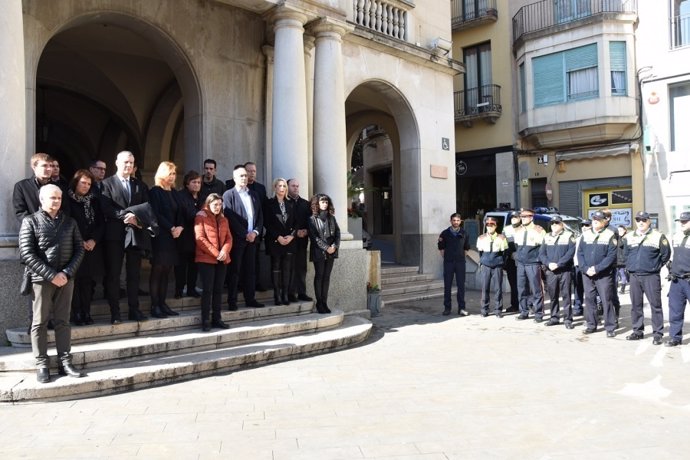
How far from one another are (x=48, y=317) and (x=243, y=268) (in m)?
2.95

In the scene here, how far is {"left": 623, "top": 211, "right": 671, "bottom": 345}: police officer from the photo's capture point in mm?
7508

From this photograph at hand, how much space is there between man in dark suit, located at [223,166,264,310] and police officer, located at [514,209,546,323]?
4.89 m

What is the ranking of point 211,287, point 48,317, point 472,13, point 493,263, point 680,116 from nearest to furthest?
point 48,317 → point 211,287 → point 493,263 → point 680,116 → point 472,13

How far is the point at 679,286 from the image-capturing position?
23.9ft

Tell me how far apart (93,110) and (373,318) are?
1085 centimetres

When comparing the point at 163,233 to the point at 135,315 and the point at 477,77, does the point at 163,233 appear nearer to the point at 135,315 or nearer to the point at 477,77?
the point at 135,315

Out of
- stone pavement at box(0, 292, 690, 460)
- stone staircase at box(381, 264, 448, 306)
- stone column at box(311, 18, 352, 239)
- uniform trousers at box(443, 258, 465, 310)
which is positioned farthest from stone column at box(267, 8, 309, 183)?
stone staircase at box(381, 264, 448, 306)

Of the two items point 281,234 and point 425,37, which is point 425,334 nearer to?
point 281,234

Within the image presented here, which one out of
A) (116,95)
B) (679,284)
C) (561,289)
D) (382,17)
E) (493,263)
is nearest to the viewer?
(679,284)

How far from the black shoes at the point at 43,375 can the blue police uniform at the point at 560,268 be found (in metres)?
7.38

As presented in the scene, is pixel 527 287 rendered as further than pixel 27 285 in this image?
Yes

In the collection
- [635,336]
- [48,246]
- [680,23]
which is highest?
[680,23]

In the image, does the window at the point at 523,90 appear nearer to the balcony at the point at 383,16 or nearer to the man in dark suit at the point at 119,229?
the balcony at the point at 383,16

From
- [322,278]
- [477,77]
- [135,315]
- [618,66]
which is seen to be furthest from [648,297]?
[477,77]
